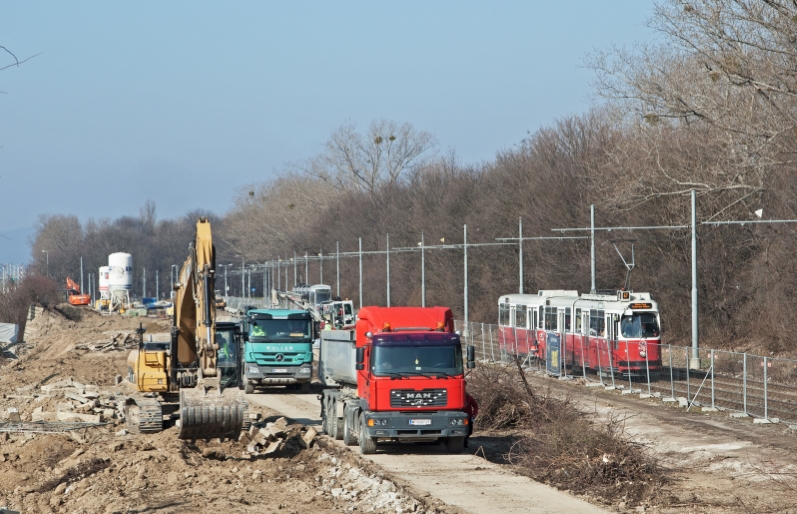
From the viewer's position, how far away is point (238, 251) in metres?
154

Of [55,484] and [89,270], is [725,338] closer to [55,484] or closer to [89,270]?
[55,484]

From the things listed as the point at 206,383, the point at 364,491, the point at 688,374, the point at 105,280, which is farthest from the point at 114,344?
the point at 105,280

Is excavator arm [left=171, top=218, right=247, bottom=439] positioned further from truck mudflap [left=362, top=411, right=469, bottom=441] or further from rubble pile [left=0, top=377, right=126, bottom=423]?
rubble pile [left=0, top=377, right=126, bottom=423]

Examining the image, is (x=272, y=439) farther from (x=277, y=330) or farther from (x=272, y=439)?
(x=277, y=330)

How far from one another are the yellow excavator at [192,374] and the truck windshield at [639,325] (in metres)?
13.3

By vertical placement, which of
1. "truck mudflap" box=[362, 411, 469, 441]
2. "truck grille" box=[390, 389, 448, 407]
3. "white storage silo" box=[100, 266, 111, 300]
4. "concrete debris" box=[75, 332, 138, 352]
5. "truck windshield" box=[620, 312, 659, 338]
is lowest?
"concrete debris" box=[75, 332, 138, 352]

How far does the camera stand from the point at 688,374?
1177 inches

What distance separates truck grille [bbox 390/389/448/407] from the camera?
20578 millimetres

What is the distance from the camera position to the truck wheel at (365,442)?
69.3 ft

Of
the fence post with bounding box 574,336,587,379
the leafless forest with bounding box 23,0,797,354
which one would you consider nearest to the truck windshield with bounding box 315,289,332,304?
the leafless forest with bounding box 23,0,797,354

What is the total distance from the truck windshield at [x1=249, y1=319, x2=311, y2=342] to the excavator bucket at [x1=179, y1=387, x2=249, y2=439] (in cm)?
1311

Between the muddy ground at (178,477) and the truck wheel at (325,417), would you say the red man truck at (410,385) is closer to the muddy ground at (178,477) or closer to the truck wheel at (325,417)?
the muddy ground at (178,477)

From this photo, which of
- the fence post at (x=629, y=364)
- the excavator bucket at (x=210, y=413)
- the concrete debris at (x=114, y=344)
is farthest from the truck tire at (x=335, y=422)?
the concrete debris at (x=114, y=344)

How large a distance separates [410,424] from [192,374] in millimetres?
6519
